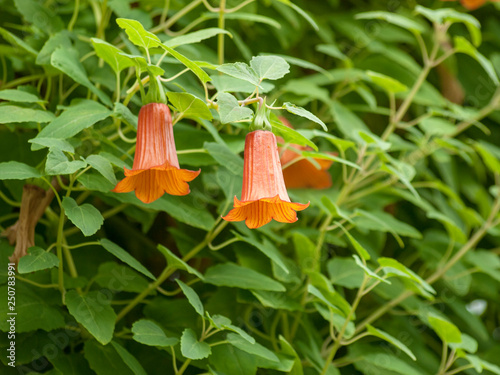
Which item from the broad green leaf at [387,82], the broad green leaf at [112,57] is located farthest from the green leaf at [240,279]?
the broad green leaf at [387,82]

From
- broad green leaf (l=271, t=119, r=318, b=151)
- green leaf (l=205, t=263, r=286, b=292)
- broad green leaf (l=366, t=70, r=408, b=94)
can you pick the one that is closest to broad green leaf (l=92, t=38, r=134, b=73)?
broad green leaf (l=271, t=119, r=318, b=151)

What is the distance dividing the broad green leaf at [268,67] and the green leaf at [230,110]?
0.16 ft

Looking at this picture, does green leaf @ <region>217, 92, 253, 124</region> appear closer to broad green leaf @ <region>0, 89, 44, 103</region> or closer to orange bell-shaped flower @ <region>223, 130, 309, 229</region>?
orange bell-shaped flower @ <region>223, 130, 309, 229</region>

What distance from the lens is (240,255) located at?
87 centimetres

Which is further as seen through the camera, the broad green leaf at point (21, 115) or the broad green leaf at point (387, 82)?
the broad green leaf at point (387, 82)

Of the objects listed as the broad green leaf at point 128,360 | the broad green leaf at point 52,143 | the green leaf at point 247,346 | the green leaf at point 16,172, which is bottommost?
the broad green leaf at point 128,360

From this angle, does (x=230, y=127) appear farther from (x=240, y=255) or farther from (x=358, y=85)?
(x=358, y=85)

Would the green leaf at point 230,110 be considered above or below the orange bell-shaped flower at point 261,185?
above

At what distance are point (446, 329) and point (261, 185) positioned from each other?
0.46 metres

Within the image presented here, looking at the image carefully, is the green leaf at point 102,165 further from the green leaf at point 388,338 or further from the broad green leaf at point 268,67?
the green leaf at point 388,338

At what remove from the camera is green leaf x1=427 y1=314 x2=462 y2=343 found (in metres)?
0.84

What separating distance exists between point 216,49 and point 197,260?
1.45 feet

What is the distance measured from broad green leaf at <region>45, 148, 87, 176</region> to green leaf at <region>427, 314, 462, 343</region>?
57 cm

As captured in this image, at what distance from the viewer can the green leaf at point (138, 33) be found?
0.59m
